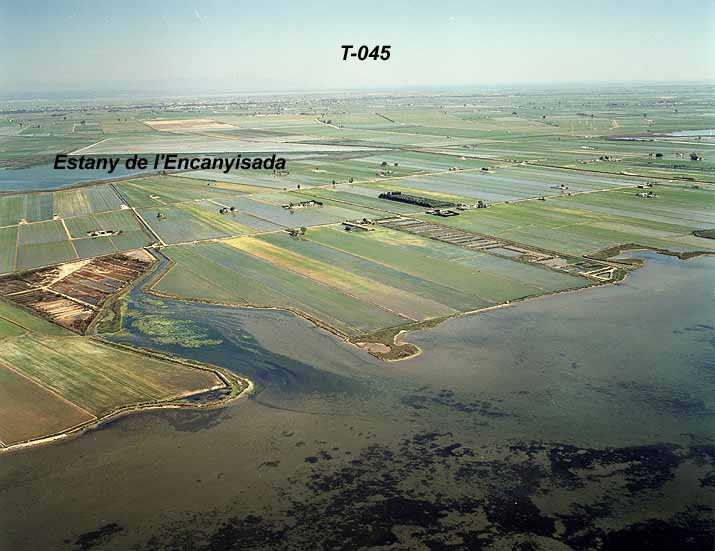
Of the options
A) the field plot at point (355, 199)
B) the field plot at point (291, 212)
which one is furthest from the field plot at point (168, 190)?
the field plot at point (355, 199)

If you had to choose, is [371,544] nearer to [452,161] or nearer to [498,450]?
[498,450]

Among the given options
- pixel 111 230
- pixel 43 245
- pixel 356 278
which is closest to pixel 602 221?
pixel 356 278

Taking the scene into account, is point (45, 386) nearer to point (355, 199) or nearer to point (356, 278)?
point (356, 278)

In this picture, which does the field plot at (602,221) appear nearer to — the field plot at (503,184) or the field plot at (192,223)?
the field plot at (503,184)

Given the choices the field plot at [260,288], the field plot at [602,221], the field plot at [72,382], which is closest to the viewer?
the field plot at [72,382]

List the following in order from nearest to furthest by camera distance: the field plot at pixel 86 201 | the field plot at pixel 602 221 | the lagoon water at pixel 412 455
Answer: the lagoon water at pixel 412 455
the field plot at pixel 602 221
the field plot at pixel 86 201

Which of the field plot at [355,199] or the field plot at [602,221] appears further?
the field plot at [355,199]

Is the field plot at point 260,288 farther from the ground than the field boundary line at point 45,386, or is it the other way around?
the field plot at point 260,288
